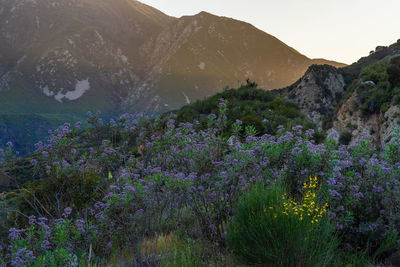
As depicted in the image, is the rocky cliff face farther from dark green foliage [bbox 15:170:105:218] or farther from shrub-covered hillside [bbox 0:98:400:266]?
dark green foliage [bbox 15:170:105:218]

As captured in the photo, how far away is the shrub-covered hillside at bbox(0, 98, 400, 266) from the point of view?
12.1 ft

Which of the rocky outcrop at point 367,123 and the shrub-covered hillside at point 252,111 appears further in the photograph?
the rocky outcrop at point 367,123

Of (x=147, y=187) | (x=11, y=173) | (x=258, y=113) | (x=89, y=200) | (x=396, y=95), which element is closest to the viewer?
(x=147, y=187)

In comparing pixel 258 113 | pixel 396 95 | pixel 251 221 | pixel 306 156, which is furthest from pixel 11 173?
pixel 396 95

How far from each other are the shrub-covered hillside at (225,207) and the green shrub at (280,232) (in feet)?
0.05

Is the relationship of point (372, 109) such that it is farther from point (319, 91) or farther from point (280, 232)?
point (319, 91)

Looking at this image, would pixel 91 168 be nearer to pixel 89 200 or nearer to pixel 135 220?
pixel 89 200

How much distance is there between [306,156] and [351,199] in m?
0.94

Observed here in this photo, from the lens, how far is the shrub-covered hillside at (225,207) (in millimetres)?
3689

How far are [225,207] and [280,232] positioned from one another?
1310 millimetres

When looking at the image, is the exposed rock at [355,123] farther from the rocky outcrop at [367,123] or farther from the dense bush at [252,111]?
the dense bush at [252,111]

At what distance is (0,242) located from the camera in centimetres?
497

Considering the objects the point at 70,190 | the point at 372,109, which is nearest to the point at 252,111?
the point at 70,190

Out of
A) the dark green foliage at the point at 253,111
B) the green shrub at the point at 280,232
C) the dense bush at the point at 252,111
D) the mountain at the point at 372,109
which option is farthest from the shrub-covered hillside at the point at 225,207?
the mountain at the point at 372,109
